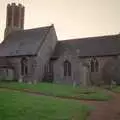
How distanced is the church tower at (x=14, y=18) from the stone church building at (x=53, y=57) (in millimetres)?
5782

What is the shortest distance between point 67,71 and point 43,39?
7420 mm

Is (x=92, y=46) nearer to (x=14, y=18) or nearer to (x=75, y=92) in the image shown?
(x=75, y=92)

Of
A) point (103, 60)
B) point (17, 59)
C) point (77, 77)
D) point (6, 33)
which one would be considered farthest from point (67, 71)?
point (6, 33)

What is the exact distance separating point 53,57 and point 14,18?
15.7 m

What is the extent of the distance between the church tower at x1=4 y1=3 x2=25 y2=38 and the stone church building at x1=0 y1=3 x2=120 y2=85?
19.0 feet

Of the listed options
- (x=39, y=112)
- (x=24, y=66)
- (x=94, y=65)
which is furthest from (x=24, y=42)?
(x=39, y=112)

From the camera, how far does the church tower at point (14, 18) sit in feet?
A: 175

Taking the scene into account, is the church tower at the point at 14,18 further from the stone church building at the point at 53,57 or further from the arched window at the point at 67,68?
A: the arched window at the point at 67,68

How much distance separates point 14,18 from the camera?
53688mm

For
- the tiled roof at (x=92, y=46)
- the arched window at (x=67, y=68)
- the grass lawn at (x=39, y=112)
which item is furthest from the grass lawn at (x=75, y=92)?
the tiled roof at (x=92, y=46)

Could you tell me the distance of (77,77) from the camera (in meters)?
39.7

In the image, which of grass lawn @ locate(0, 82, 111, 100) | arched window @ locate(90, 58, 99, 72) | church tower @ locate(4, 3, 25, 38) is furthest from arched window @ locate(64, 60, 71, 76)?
church tower @ locate(4, 3, 25, 38)

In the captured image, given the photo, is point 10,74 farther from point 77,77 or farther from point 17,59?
point 77,77

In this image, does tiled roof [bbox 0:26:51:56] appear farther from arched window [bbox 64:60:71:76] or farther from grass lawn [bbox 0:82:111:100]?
grass lawn [bbox 0:82:111:100]
